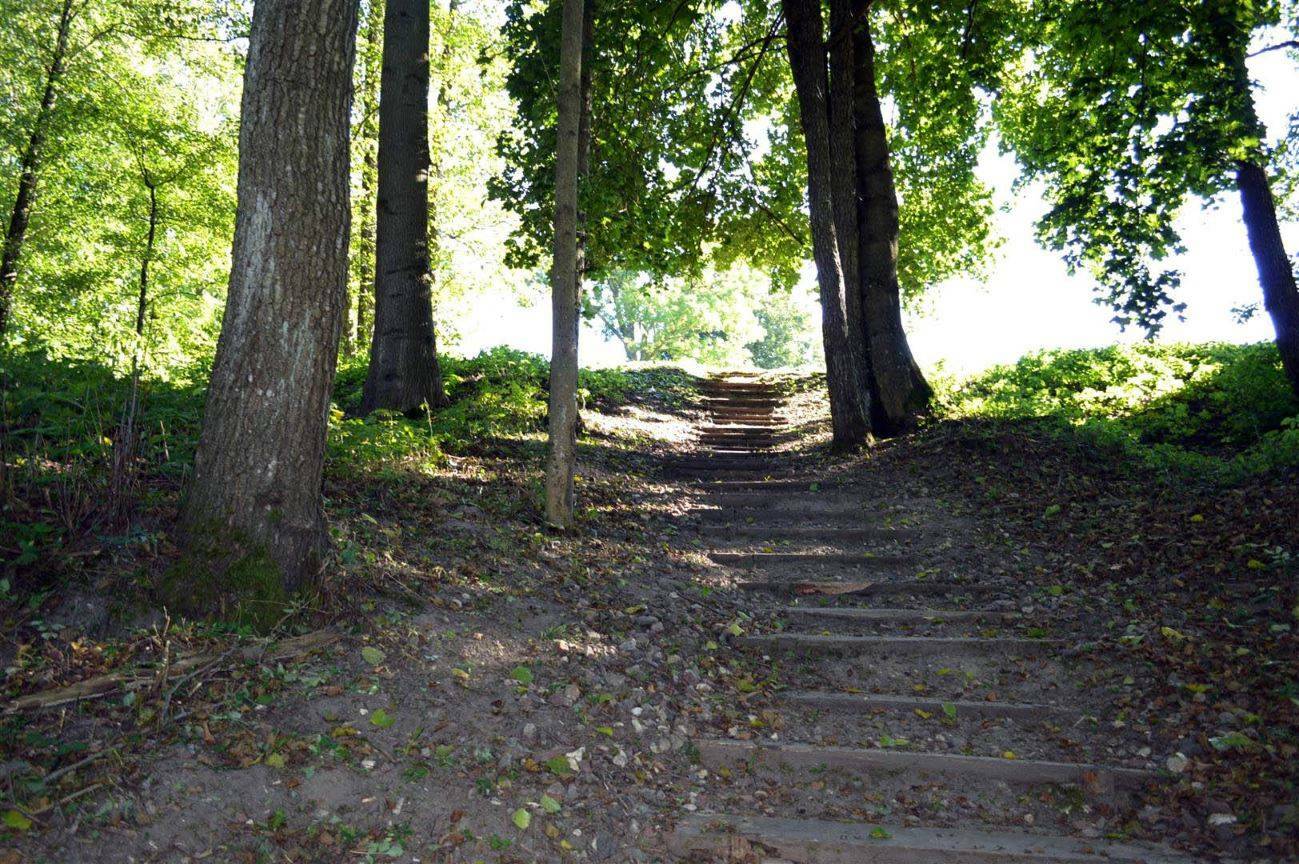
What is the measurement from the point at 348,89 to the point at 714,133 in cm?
945

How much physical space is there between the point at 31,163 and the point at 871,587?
51.5 feet

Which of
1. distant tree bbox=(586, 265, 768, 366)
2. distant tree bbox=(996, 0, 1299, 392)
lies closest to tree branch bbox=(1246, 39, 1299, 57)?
distant tree bbox=(996, 0, 1299, 392)

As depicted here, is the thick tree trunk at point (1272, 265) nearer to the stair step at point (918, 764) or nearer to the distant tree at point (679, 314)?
the stair step at point (918, 764)

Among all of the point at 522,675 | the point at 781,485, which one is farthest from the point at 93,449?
the point at 781,485

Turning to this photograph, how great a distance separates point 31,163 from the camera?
14.3 m

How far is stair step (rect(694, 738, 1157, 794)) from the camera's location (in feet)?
14.5

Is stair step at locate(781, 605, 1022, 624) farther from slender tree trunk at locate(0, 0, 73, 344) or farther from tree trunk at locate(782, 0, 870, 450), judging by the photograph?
slender tree trunk at locate(0, 0, 73, 344)

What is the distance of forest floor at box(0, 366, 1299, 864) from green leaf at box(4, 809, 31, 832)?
4 centimetres

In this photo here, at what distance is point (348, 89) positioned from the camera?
4.81m

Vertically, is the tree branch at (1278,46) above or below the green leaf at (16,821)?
above

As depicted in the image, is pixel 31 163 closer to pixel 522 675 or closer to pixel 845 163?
pixel 845 163

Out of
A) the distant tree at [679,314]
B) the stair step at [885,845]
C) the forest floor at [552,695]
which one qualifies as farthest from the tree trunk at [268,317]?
the distant tree at [679,314]

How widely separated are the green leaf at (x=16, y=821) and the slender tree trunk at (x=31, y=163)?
46.3ft

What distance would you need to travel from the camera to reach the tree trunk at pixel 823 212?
11.5 m
